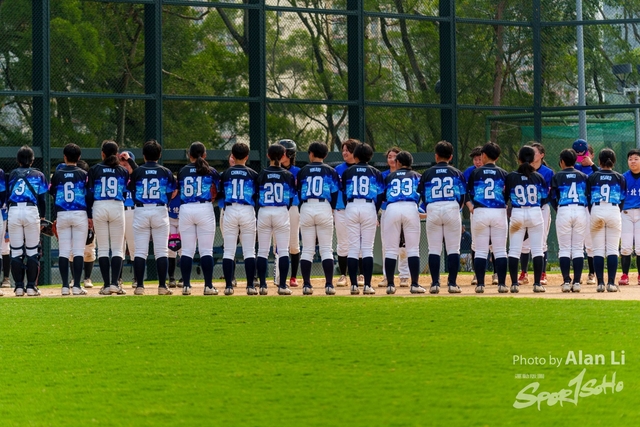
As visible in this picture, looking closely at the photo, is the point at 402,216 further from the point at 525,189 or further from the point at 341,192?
the point at 525,189

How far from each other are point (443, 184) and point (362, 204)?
1048mm

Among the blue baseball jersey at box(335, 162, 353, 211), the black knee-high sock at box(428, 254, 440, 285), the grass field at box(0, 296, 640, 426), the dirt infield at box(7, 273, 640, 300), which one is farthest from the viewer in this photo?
the blue baseball jersey at box(335, 162, 353, 211)

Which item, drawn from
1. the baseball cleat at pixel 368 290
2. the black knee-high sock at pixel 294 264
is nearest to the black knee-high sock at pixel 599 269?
the baseball cleat at pixel 368 290

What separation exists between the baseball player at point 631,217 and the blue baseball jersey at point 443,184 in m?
3.03

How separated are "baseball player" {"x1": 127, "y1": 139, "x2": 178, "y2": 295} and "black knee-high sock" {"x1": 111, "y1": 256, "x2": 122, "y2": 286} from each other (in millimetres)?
251

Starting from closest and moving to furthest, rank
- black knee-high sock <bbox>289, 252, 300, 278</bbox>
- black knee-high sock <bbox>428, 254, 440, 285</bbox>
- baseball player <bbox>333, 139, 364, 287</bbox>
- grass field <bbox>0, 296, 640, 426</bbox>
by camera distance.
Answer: grass field <bbox>0, 296, 640, 426</bbox> → black knee-high sock <bbox>428, 254, 440, 285</bbox> → baseball player <bbox>333, 139, 364, 287</bbox> → black knee-high sock <bbox>289, 252, 300, 278</bbox>

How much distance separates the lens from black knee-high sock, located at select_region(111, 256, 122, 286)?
13.5 m

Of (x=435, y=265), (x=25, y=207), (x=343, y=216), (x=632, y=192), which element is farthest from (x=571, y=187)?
(x=25, y=207)

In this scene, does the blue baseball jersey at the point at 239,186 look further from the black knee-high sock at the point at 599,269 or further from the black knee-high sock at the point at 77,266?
the black knee-high sock at the point at 599,269

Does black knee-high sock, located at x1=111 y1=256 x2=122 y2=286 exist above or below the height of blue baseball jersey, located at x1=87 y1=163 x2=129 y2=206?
below

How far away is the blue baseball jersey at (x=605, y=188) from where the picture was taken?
44.4 feet

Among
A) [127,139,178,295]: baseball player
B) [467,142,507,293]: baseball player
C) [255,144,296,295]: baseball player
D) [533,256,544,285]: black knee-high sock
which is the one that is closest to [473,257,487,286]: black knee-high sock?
[467,142,507,293]: baseball player

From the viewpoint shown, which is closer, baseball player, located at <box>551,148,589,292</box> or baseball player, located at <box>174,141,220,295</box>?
baseball player, located at <box>174,141,220,295</box>

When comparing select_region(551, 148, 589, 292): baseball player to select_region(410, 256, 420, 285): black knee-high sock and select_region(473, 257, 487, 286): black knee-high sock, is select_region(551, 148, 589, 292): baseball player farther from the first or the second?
select_region(410, 256, 420, 285): black knee-high sock
